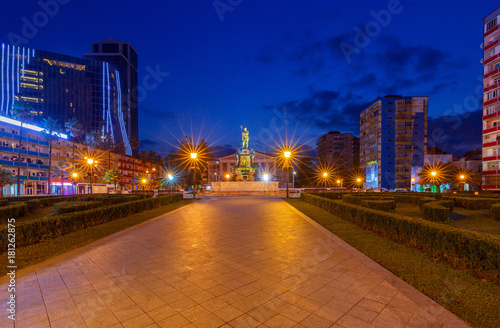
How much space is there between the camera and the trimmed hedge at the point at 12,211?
12.5 meters

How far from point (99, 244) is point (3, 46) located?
11670cm

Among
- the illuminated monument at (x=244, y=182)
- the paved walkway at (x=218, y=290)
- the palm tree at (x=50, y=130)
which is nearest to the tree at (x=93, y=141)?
the palm tree at (x=50, y=130)

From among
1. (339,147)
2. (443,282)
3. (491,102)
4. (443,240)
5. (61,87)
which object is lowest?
(443,282)

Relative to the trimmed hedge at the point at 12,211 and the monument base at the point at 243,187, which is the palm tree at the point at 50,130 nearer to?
the monument base at the point at 243,187

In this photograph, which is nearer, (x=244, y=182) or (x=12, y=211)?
(x=12, y=211)

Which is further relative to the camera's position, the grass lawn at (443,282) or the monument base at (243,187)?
the monument base at (243,187)

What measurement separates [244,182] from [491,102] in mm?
45249

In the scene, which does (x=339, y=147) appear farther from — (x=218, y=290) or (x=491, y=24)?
(x=218, y=290)

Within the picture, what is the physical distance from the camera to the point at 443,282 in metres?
4.95

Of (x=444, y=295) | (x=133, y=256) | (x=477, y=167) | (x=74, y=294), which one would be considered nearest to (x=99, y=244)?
(x=133, y=256)

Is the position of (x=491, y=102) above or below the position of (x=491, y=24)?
below

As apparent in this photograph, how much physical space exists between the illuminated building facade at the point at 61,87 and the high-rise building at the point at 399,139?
108 m

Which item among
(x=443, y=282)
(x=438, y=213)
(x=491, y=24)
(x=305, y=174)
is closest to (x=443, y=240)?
(x=443, y=282)

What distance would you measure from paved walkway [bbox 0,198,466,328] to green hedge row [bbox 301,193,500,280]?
1.82m
